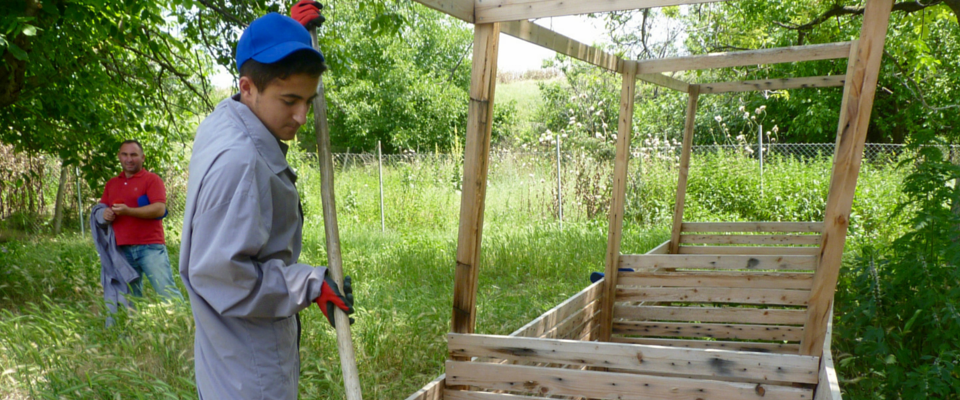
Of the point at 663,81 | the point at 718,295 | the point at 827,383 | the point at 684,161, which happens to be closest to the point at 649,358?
the point at 827,383

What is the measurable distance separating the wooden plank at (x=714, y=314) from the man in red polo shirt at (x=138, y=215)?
13.3 feet

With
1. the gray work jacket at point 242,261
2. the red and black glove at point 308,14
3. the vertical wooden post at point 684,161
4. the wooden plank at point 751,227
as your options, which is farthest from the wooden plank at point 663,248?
the gray work jacket at point 242,261

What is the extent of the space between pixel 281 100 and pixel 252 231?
0.43m

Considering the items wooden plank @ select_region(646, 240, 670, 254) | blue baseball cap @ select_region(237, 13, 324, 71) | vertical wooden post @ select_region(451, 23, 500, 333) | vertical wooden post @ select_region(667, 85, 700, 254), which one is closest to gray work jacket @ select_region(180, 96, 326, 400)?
blue baseball cap @ select_region(237, 13, 324, 71)

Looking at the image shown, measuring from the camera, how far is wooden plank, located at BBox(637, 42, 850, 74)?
18.1ft

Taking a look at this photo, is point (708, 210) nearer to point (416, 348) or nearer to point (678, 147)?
point (678, 147)

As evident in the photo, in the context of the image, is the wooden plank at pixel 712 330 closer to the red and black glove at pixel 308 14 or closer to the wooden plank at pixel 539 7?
the wooden plank at pixel 539 7

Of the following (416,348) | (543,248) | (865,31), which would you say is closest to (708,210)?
(543,248)

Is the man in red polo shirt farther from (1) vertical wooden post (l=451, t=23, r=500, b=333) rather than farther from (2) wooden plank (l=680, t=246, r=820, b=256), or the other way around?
(2) wooden plank (l=680, t=246, r=820, b=256)

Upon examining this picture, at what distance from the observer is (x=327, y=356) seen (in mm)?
4863

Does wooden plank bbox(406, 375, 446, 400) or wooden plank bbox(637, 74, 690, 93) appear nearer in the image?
wooden plank bbox(406, 375, 446, 400)

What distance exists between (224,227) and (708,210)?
1204 centimetres

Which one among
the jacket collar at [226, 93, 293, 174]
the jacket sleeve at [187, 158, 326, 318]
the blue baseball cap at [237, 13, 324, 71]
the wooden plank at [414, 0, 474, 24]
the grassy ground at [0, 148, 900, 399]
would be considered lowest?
the grassy ground at [0, 148, 900, 399]

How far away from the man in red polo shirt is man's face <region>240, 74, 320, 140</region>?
4354 millimetres
